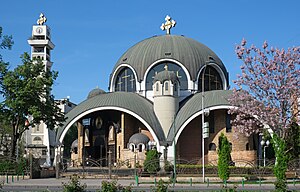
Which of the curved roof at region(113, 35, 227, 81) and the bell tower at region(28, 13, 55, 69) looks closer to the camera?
the curved roof at region(113, 35, 227, 81)

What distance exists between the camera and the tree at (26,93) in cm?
3353

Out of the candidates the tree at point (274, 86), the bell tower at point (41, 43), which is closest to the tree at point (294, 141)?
the tree at point (274, 86)

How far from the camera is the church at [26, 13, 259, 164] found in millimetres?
44875

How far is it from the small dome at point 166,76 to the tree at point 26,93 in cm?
1454

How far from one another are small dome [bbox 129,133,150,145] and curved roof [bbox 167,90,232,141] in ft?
7.90

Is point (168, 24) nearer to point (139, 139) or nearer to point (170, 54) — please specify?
point (170, 54)

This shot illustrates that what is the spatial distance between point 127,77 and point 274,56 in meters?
24.7

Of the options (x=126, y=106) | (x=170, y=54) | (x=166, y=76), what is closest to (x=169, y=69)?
(x=170, y=54)

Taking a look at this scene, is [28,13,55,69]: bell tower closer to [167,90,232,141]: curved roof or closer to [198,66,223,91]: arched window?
[198,66,223,91]: arched window

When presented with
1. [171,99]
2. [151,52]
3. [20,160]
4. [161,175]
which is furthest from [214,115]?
[20,160]

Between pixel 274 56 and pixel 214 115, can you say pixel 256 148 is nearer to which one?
pixel 214 115

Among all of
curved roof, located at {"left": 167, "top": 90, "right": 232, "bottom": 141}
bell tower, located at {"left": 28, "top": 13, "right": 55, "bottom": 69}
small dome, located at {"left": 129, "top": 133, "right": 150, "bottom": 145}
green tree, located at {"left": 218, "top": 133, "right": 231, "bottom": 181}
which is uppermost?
bell tower, located at {"left": 28, "top": 13, "right": 55, "bottom": 69}

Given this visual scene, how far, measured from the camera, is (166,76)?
47.6m

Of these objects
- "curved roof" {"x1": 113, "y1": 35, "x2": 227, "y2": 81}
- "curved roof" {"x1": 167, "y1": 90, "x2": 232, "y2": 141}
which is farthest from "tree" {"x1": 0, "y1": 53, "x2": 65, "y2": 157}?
"curved roof" {"x1": 113, "y1": 35, "x2": 227, "y2": 81}
